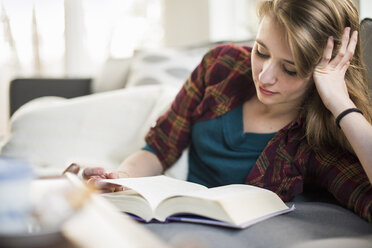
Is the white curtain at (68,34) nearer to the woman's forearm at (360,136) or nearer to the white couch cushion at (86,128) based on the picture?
the white couch cushion at (86,128)

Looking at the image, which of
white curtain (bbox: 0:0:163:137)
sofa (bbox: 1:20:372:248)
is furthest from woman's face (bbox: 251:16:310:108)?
white curtain (bbox: 0:0:163:137)

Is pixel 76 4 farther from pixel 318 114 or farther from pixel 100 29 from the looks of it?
pixel 318 114

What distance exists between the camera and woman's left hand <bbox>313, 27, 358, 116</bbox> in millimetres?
1012

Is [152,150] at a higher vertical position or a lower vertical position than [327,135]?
lower

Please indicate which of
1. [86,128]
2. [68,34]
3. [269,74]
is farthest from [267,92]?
[68,34]

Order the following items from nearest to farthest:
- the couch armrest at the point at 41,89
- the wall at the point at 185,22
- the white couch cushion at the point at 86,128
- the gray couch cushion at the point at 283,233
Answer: the gray couch cushion at the point at 283,233 → the white couch cushion at the point at 86,128 → the couch armrest at the point at 41,89 → the wall at the point at 185,22

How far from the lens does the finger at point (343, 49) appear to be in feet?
3.38

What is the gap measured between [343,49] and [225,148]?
0.42m

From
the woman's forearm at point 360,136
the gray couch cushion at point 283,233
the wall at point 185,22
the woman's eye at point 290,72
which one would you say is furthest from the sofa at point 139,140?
the wall at point 185,22

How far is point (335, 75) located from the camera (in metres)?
1.05

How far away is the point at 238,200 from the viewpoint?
811 mm

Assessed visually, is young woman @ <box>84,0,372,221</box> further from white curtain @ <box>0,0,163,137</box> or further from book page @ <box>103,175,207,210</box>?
white curtain @ <box>0,0,163,137</box>

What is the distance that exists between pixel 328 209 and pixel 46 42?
9.73 ft

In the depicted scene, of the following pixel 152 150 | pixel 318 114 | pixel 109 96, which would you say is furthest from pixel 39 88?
pixel 318 114
